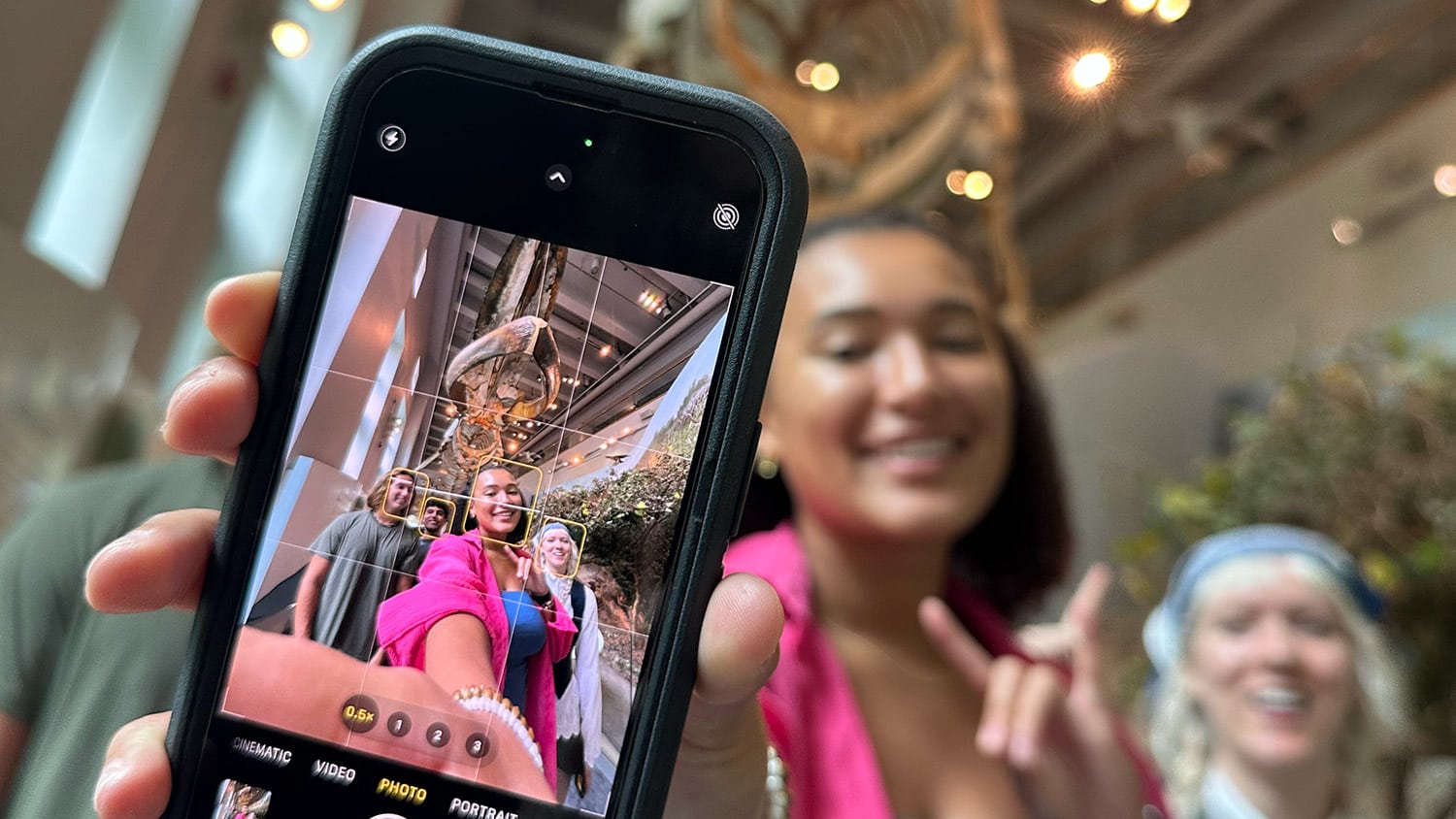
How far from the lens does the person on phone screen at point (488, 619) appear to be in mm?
181

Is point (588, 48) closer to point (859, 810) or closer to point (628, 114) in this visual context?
point (628, 114)

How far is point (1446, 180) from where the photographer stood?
558mm

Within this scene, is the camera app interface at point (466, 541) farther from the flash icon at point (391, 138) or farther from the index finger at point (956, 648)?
the index finger at point (956, 648)

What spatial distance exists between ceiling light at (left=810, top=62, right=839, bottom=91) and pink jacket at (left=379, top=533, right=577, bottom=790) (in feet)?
1.20

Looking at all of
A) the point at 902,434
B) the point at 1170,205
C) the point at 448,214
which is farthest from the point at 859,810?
the point at 1170,205

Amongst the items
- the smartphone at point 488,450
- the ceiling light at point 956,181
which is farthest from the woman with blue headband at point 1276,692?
the smartphone at point 488,450

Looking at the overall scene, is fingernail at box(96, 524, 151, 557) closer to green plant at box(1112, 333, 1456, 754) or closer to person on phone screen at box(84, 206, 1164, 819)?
person on phone screen at box(84, 206, 1164, 819)

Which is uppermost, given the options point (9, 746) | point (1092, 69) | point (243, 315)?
point (1092, 69)

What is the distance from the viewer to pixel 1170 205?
1.94 ft

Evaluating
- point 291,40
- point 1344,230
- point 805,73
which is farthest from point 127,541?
point 1344,230

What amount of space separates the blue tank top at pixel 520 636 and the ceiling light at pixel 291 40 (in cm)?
20

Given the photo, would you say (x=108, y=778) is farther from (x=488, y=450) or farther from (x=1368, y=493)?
(x=1368, y=493)

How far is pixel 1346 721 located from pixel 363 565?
18.6 inches

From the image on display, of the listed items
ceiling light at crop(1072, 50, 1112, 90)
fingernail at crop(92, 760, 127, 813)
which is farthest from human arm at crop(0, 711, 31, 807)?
ceiling light at crop(1072, 50, 1112, 90)
